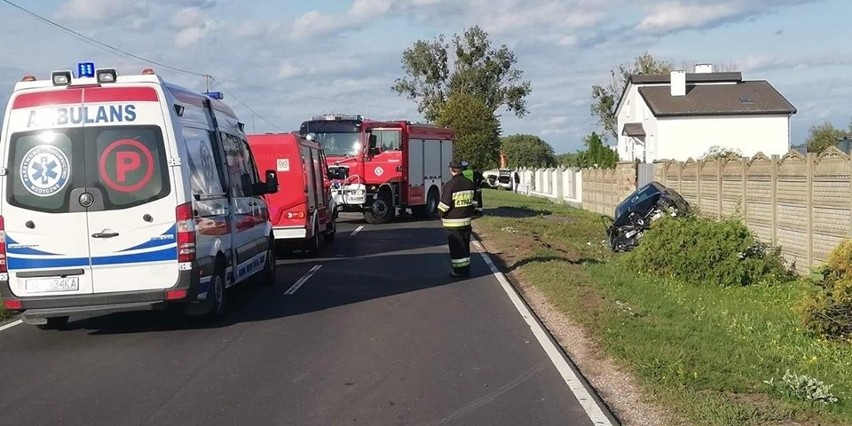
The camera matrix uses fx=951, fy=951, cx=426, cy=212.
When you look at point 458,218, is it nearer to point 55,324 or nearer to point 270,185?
point 270,185

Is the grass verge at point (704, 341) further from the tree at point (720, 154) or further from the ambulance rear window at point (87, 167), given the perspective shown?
the ambulance rear window at point (87, 167)

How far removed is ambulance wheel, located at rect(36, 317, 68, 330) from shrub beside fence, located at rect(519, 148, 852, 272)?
1012 centimetres

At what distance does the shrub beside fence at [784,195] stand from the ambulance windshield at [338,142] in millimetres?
10806

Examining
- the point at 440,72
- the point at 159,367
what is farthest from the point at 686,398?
the point at 440,72

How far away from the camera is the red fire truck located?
98.6ft

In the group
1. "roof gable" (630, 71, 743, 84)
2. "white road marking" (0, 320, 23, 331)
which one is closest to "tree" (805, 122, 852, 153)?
"roof gable" (630, 71, 743, 84)

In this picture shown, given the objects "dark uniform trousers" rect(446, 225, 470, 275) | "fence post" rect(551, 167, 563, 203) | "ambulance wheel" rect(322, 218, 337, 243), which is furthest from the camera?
"fence post" rect(551, 167, 563, 203)

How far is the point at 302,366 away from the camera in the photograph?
9.03 metres

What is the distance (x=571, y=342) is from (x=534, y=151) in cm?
13792

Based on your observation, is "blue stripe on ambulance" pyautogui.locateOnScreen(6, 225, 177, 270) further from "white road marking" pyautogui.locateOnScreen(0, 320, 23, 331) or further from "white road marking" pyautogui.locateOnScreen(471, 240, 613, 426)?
"white road marking" pyautogui.locateOnScreen(471, 240, 613, 426)

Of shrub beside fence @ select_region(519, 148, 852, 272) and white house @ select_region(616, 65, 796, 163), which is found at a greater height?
white house @ select_region(616, 65, 796, 163)

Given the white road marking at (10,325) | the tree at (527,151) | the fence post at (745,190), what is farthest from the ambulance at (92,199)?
the tree at (527,151)

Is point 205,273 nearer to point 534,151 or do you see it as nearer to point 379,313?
point 379,313

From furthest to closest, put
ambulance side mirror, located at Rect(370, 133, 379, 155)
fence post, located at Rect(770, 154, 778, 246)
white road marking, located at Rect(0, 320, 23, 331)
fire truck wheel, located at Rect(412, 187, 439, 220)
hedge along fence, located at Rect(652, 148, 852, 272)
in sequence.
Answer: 1. fire truck wheel, located at Rect(412, 187, 439, 220)
2. ambulance side mirror, located at Rect(370, 133, 379, 155)
3. fence post, located at Rect(770, 154, 778, 246)
4. hedge along fence, located at Rect(652, 148, 852, 272)
5. white road marking, located at Rect(0, 320, 23, 331)
